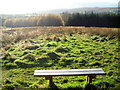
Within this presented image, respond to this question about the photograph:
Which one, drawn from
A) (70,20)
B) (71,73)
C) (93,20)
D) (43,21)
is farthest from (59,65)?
(93,20)

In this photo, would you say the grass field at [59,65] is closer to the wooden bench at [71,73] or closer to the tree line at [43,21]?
the wooden bench at [71,73]

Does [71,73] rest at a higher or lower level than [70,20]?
higher

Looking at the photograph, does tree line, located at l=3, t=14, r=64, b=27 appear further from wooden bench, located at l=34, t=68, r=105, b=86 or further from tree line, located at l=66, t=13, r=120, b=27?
wooden bench, located at l=34, t=68, r=105, b=86

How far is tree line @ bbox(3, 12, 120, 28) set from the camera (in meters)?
33.1

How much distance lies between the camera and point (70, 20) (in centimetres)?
3397

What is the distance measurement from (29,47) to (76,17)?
2596cm

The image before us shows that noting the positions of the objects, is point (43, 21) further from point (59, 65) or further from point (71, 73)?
point (71, 73)

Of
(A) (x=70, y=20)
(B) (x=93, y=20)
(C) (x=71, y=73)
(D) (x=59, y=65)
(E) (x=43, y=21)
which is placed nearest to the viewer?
(C) (x=71, y=73)

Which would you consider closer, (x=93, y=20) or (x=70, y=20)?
(x=70, y=20)

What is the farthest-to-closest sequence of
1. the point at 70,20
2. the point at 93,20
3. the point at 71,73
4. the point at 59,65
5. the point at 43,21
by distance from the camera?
the point at 93,20
the point at 70,20
the point at 43,21
the point at 59,65
the point at 71,73

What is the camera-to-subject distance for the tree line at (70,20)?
33125 millimetres

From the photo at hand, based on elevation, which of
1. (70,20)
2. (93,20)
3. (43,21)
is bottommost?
(93,20)

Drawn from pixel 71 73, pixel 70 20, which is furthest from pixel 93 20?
pixel 71 73

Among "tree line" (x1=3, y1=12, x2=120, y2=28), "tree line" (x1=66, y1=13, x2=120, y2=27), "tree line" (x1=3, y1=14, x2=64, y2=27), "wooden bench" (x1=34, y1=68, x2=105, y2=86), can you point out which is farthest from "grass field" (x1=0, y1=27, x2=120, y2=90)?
"tree line" (x1=66, y1=13, x2=120, y2=27)
